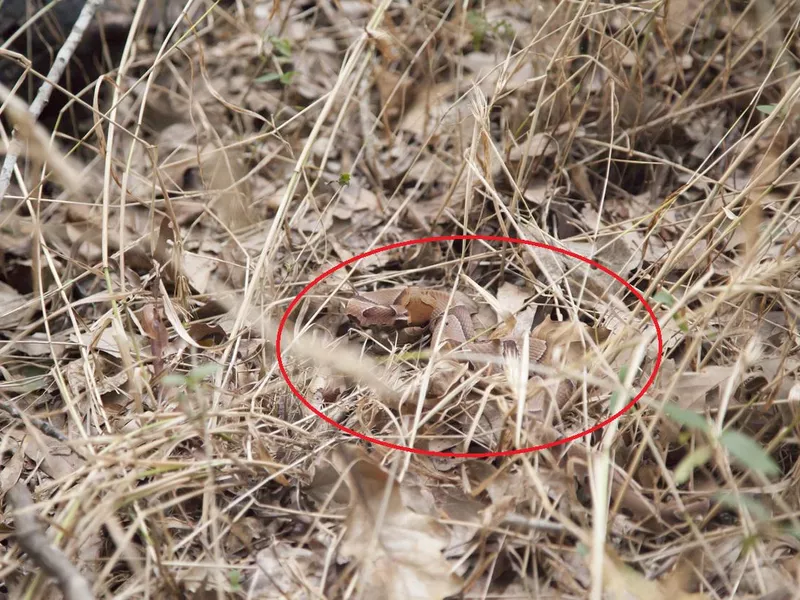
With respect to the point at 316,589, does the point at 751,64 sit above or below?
above

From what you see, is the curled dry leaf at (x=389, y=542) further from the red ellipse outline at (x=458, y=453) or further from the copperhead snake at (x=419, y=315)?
the copperhead snake at (x=419, y=315)

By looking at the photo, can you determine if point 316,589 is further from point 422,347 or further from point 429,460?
point 422,347

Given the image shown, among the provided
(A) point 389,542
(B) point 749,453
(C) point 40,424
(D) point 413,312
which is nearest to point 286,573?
(A) point 389,542

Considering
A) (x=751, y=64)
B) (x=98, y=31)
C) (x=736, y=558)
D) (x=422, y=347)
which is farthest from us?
(x=98, y=31)

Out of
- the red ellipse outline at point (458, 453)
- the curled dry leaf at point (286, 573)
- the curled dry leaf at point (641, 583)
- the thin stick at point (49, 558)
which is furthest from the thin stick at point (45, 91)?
the curled dry leaf at point (641, 583)

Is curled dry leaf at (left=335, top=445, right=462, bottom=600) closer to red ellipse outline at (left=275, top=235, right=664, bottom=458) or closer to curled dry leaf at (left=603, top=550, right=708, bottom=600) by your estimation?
red ellipse outline at (left=275, top=235, right=664, bottom=458)

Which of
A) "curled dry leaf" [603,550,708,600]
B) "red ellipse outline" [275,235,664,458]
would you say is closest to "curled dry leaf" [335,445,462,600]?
"red ellipse outline" [275,235,664,458]

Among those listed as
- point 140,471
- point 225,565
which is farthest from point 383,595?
point 140,471
